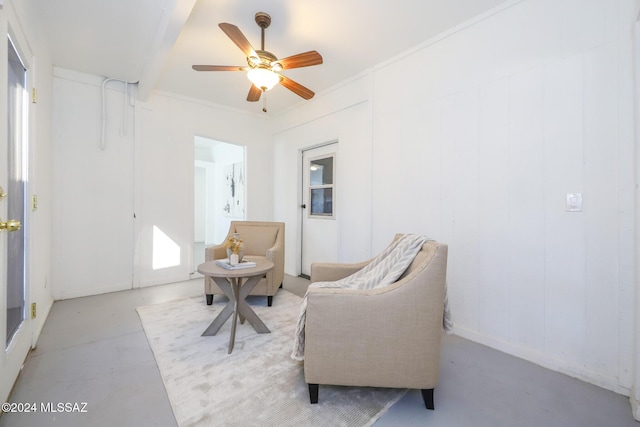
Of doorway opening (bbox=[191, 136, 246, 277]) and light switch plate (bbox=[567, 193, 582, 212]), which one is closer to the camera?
light switch plate (bbox=[567, 193, 582, 212])

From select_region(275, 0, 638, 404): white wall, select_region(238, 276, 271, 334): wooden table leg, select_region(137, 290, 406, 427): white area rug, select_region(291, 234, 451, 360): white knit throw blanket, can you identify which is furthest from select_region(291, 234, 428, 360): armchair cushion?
select_region(275, 0, 638, 404): white wall

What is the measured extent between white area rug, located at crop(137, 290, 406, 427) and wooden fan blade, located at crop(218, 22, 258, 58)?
7.11 feet

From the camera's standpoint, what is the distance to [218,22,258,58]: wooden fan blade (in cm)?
179

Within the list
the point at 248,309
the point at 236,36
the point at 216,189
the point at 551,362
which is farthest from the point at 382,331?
the point at 216,189

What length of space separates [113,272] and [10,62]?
96.0 inches

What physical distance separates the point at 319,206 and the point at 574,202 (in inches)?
108

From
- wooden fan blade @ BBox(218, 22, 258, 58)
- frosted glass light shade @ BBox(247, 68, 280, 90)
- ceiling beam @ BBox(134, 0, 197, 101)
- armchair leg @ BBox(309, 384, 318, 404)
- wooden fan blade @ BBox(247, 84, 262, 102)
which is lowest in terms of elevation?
armchair leg @ BBox(309, 384, 318, 404)

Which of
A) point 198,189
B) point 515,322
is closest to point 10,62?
point 515,322

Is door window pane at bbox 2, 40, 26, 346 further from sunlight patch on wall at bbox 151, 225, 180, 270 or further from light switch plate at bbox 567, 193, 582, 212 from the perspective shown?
light switch plate at bbox 567, 193, 582, 212

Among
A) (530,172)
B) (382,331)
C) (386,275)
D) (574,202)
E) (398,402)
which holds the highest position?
(530,172)

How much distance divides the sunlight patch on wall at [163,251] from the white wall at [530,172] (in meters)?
2.83

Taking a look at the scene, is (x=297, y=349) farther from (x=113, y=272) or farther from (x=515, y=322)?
(x=113, y=272)

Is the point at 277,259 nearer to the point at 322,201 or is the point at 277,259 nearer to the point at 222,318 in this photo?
the point at 222,318

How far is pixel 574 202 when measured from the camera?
1795mm
